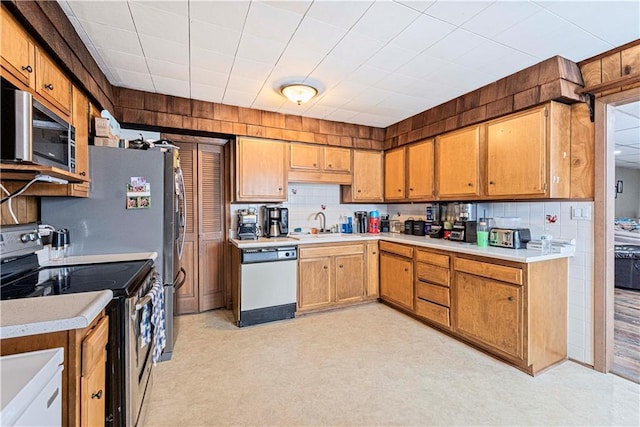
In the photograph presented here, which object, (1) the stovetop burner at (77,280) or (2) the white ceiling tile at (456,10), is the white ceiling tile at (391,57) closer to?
(2) the white ceiling tile at (456,10)

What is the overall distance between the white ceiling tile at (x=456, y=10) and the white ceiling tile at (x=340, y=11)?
42cm

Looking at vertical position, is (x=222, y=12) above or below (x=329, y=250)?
above

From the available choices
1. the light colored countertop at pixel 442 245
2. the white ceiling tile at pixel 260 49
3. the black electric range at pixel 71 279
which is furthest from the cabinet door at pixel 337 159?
the black electric range at pixel 71 279

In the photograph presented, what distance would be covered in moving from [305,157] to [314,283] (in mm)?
1649

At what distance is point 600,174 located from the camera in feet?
7.65

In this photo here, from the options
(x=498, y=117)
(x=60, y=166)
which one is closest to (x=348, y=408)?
(x=60, y=166)

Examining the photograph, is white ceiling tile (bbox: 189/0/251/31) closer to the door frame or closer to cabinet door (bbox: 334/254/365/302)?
cabinet door (bbox: 334/254/365/302)

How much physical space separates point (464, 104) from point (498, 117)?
431 millimetres

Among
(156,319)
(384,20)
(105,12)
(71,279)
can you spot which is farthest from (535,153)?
(71,279)

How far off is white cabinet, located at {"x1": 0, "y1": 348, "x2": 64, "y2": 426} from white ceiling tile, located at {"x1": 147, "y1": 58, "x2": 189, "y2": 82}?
233 cm

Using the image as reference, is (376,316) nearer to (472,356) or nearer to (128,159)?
(472,356)

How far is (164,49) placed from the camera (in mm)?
2240

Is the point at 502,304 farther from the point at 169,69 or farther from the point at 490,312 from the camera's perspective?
the point at 169,69

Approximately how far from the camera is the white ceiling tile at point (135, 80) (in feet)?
8.56
